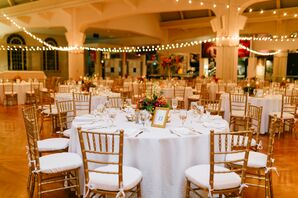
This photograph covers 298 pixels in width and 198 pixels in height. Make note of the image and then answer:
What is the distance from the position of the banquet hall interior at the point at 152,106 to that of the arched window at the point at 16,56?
0.06 m

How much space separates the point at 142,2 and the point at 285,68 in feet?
27.1

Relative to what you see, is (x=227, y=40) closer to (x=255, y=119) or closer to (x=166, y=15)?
(x=166, y=15)

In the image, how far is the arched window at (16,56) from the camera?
19906mm

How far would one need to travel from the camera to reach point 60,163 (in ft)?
10.7

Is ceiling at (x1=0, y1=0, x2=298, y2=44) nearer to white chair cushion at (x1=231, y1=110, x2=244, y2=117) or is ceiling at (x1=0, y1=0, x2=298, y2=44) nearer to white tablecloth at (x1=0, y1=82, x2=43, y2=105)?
white tablecloth at (x1=0, y1=82, x2=43, y2=105)

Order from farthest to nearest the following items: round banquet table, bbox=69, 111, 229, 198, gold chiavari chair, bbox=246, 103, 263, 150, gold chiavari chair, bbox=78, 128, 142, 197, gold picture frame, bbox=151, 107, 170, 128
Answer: gold chiavari chair, bbox=246, 103, 263, 150 < gold picture frame, bbox=151, 107, 170, 128 < round banquet table, bbox=69, 111, 229, 198 < gold chiavari chair, bbox=78, 128, 142, 197

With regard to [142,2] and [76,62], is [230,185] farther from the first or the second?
[76,62]

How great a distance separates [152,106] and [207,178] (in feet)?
4.29

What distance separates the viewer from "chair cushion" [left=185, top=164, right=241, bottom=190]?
111 inches

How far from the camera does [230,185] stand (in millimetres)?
2838

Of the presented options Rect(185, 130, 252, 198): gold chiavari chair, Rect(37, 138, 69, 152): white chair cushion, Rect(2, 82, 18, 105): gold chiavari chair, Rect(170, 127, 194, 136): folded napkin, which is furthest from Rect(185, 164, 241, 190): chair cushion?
Rect(2, 82, 18, 105): gold chiavari chair

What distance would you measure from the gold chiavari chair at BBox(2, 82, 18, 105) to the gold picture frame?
345 inches

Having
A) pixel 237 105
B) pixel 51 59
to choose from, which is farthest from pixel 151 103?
pixel 51 59

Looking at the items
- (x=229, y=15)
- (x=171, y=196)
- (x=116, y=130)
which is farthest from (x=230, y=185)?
(x=229, y=15)
